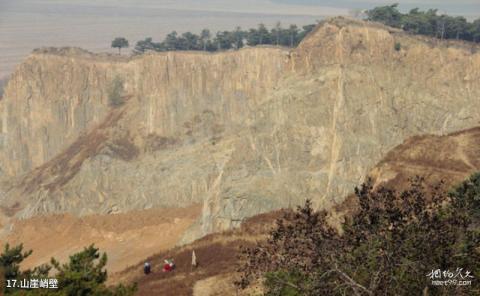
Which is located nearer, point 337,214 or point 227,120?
point 337,214

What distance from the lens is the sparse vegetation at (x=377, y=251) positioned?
1672 cm

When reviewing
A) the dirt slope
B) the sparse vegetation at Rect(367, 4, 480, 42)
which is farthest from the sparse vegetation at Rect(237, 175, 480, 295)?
the sparse vegetation at Rect(367, 4, 480, 42)

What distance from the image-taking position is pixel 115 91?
335 feet

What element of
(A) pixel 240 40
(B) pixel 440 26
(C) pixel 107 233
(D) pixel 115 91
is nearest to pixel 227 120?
(D) pixel 115 91

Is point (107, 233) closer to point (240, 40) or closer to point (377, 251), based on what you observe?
point (377, 251)

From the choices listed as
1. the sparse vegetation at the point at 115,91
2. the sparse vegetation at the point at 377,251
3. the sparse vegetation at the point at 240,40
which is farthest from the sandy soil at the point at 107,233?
the sparse vegetation at the point at 240,40

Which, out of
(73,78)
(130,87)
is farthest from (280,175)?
(73,78)

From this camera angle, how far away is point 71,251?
73.2 meters

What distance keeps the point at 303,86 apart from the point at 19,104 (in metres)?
53.0

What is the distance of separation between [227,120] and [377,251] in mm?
80201

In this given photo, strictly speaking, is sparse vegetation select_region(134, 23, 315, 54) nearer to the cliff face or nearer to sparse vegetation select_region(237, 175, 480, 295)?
the cliff face

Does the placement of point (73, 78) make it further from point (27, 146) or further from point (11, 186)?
point (11, 186)

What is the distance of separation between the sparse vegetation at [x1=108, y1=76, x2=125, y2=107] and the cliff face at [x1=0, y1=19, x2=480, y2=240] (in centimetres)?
82

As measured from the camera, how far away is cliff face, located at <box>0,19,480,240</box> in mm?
66312
